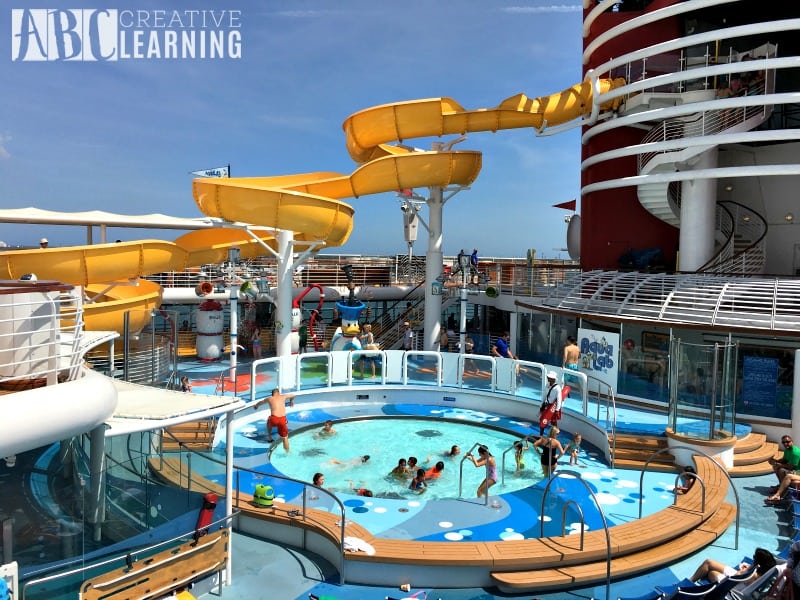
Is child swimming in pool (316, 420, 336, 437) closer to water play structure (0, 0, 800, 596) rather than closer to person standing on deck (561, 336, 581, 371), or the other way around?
water play structure (0, 0, 800, 596)

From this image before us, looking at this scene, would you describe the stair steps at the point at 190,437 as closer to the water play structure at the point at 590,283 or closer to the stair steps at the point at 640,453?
the water play structure at the point at 590,283

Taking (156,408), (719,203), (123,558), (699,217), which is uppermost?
(719,203)

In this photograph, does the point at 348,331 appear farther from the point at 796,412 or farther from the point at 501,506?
the point at 796,412

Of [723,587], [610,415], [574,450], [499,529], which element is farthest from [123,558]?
[610,415]

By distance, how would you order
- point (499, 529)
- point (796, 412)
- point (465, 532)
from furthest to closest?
point (796, 412)
point (499, 529)
point (465, 532)

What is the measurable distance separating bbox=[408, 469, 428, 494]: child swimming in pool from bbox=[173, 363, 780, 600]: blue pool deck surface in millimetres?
621

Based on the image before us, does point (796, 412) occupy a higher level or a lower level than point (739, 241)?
lower

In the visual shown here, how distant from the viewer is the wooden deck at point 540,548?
718 cm

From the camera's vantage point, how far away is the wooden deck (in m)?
7.18

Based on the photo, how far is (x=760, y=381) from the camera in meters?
13.4

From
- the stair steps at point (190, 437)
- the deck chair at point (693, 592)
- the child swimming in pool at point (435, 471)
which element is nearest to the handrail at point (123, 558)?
the stair steps at point (190, 437)

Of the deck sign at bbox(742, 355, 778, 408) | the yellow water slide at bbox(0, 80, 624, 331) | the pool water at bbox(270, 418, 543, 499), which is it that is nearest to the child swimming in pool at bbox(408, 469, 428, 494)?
the pool water at bbox(270, 418, 543, 499)

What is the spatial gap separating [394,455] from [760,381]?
8.27m

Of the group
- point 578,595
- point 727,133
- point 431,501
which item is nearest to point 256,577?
point 431,501
